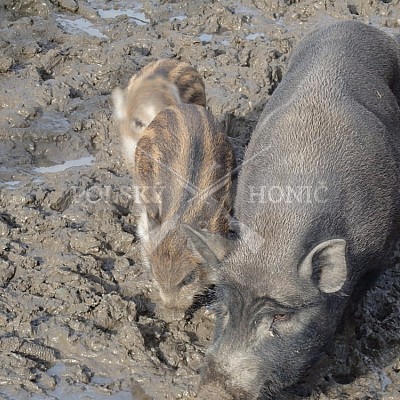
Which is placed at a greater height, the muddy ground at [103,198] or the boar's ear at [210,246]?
the boar's ear at [210,246]

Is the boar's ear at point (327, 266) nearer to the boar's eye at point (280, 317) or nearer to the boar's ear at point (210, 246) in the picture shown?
the boar's eye at point (280, 317)

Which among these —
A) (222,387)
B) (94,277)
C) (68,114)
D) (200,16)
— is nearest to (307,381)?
(222,387)

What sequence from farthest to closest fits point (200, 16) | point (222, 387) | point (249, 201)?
point (200, 16), point (249, 201), point (222, 387)

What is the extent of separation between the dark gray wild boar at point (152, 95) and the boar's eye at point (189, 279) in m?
1.63

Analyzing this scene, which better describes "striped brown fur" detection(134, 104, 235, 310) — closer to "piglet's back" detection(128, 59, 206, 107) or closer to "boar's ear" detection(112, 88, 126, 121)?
"piglet's back" detection(128, 59, 206, 107)

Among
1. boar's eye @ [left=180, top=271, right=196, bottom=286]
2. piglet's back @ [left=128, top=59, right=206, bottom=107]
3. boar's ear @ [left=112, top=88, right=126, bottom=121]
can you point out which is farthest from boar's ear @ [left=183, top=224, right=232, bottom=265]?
boar's ear @ [left=112, top=88, right=126, bottom=121]

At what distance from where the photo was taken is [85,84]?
7.10 meters

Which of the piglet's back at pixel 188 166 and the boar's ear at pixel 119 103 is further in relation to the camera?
the boar's ear at pixel 119 103

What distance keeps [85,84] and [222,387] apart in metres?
3.80

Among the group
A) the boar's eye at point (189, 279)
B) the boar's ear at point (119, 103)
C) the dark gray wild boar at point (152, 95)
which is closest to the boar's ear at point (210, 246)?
the boar's eye at point (189, 279)

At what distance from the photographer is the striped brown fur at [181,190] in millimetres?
4855

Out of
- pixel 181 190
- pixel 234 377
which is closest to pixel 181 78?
pixel 181 190

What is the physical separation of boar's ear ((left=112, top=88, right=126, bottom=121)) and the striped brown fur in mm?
743

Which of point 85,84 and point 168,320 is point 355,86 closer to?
point 168,320
